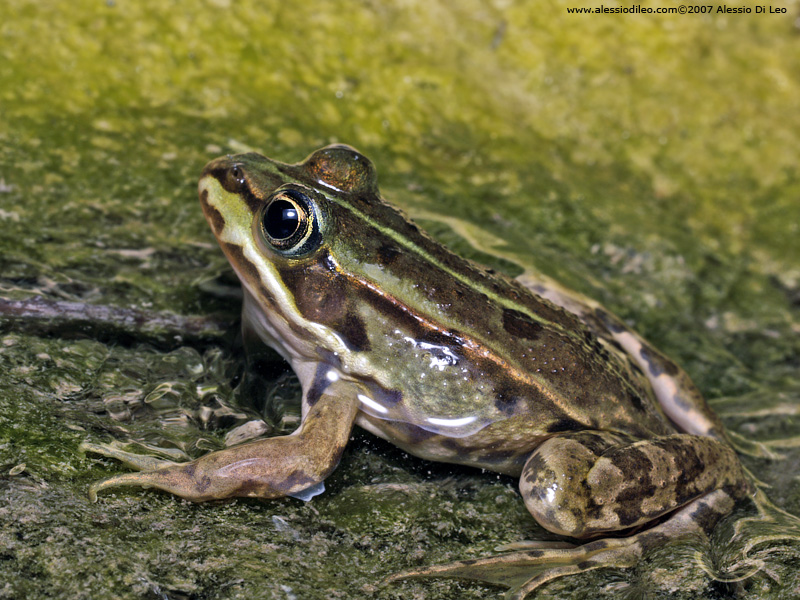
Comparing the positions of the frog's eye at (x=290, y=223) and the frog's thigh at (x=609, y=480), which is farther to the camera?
the frog's eye at (x=290, y=223)

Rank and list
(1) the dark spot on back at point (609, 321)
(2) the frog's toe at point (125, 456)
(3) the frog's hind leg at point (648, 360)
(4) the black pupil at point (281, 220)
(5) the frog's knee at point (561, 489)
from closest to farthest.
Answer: (2) the frog's toe at point (125, 456), (5) the frog's knee at point (561, 489), (4) the black pupil at point (281, 220), (3) the frog's hind leg at point (648, 360), (1) the dark spot on back at point (609, 321)

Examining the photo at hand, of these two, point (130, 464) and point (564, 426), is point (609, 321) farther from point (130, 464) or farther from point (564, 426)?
point (130, 464)

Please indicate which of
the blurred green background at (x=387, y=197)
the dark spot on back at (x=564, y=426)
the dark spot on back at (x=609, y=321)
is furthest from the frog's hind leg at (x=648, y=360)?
the dark spot on back at (x=564, y=426)

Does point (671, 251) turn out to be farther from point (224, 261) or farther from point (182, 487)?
point (182, 487)

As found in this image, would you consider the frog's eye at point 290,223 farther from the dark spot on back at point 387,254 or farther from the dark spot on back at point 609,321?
the dark spot on back at point 609,321

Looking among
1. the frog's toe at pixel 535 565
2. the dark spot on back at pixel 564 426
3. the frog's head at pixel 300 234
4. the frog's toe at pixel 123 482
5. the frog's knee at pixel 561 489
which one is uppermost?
the frog's head at pixel 300 234
